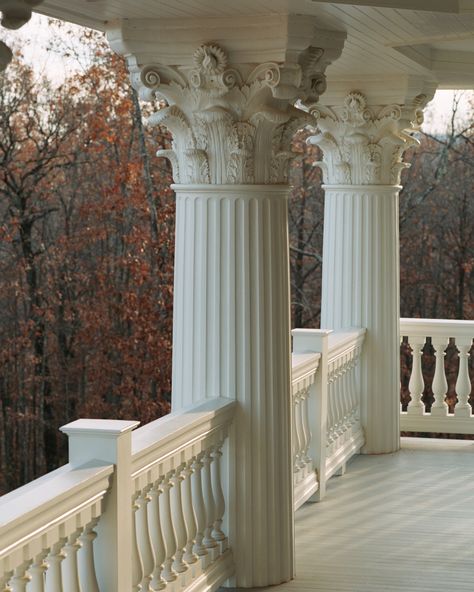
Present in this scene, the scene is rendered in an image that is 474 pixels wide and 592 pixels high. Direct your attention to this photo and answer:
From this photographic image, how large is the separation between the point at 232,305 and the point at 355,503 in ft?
9.01

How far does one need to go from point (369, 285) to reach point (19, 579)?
6496 mm

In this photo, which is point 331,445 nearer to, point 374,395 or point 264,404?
point 374,395

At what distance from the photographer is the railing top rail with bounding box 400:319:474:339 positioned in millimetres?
11031

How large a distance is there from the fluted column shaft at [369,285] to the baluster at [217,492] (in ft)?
13.0

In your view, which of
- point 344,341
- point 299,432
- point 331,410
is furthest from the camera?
point 344,341

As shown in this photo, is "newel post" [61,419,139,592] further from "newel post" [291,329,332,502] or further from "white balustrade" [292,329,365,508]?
"newel post" [291,329,332,502]

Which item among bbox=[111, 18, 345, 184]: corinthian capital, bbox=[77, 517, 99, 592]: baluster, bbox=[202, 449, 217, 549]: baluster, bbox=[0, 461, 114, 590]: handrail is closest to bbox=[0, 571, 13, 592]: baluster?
bbox=[0, 461, 114, 590]: handrail

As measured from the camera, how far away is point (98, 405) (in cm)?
2133

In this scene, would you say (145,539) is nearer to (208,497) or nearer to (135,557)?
(135,557)

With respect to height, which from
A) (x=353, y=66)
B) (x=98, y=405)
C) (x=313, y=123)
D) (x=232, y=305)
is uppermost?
(x=353, y=66)

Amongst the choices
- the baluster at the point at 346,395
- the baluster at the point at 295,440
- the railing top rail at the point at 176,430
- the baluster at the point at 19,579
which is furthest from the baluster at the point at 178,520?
the baluster at the point at 346,395

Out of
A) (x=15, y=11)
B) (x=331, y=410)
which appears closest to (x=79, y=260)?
(x=331, y=410)

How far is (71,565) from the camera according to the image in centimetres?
447

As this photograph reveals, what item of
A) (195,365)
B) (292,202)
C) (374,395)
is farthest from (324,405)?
(292,202)
